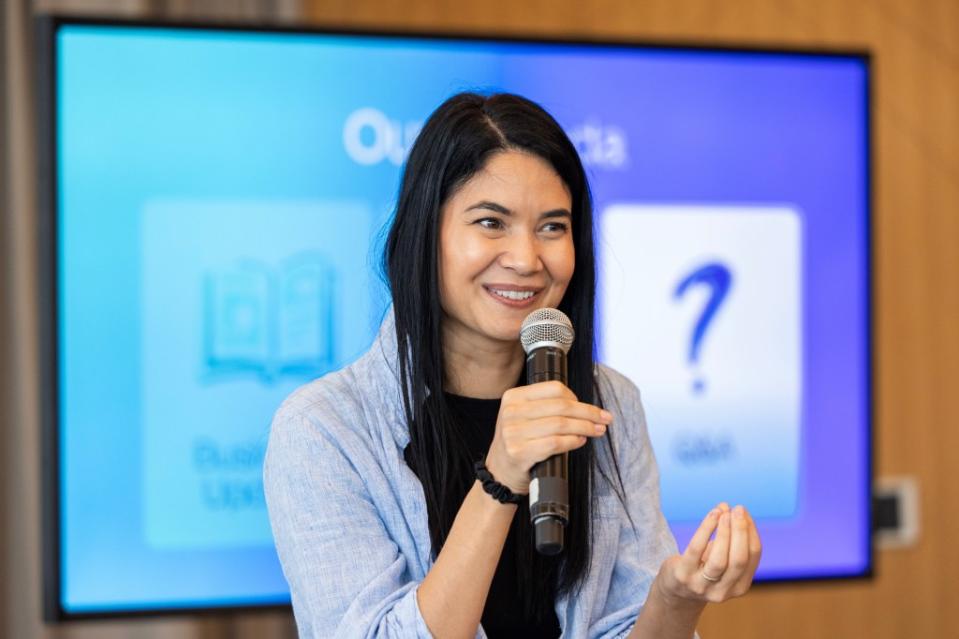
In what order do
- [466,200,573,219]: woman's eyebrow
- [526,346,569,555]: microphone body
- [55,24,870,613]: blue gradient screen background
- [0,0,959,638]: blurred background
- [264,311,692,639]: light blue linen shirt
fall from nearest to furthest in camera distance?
[526,346,569,555]: microphone body → [264,311,692,639]: light blue linen shirt → [466,200,573,219]: woman's eyebrow → [55,24,870,613]: blue gradient screen background → [0,0,959,638]: blurred background

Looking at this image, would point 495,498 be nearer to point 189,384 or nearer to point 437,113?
point 437,113

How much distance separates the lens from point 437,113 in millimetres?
1626

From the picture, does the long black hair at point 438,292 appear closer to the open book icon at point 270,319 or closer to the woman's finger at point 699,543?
the woman's finger at point 699,543

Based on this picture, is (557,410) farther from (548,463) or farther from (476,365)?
(476,365)

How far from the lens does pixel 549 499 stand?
3.95ft

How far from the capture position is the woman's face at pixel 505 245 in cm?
153

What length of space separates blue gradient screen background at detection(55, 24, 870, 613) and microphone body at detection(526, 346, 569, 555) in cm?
126

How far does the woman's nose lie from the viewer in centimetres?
150

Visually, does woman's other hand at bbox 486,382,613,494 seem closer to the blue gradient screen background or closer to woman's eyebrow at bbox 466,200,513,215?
woman's eyebrow at bbox 466,200,513,215

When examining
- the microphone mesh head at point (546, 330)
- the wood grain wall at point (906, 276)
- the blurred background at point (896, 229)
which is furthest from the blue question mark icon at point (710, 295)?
the microphone mesh head at point (546, 330)

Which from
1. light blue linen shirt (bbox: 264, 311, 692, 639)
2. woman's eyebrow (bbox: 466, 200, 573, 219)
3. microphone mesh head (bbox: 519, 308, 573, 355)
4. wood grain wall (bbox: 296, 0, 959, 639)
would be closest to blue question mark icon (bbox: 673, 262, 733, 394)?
wood grain wall (bbox: 296, 0, 959, 639)

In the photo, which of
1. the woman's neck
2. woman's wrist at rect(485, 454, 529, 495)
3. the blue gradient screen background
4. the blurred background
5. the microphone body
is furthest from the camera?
the blurred background

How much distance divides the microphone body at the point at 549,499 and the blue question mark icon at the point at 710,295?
1543 mm

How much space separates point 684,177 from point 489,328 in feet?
4.69
